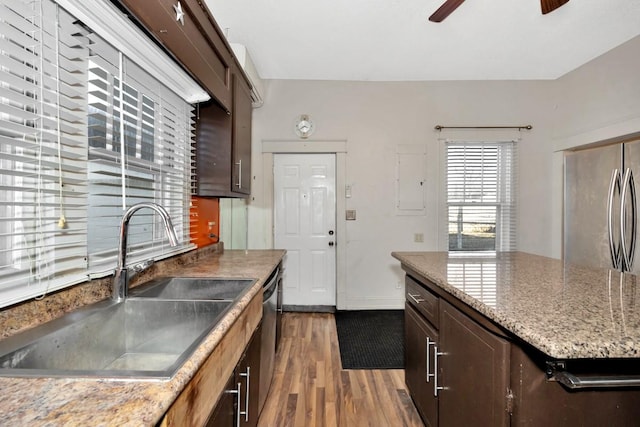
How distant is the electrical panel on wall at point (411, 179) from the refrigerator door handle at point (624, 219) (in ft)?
5.97

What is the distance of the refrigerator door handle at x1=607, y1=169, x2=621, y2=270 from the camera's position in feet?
9.19

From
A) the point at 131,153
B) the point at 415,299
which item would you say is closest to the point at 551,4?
the point at 415,299

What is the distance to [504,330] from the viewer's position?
94 cm

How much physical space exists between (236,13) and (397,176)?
245cm

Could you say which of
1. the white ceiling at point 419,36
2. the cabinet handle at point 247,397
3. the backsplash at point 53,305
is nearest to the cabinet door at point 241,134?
the white ceiling at point 419,36

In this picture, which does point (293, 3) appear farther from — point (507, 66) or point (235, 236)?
point (507, 66)

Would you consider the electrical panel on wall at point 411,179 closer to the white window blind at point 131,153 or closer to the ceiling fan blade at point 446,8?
the ceiling fan blade at point 446,8

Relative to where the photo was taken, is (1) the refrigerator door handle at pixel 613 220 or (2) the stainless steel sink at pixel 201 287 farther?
(1) the refrigerator door handle at pixel 613 220

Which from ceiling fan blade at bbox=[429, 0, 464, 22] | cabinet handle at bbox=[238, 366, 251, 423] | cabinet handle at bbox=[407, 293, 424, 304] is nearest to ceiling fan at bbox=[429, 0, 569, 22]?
ceiling fan blade at bbox=[429, 0, 464, 22]

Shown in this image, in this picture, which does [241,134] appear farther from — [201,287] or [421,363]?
[421,363]

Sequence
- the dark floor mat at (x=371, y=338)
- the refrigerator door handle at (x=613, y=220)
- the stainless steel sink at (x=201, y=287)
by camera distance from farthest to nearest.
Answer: the refrigerator door handle at (x=613, y=220)
the dark floor mat at (x=371, y=338)
the stainless steel sink at (x=201, y=287)

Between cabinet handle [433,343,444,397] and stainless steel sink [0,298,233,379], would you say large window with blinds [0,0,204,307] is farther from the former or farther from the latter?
cabinet handle [433,343,444,397]

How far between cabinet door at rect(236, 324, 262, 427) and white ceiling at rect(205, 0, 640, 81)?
248 centimetres

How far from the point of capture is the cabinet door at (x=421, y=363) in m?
1.48
